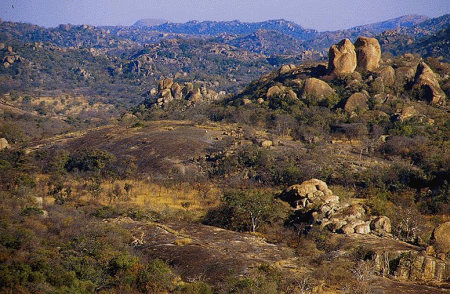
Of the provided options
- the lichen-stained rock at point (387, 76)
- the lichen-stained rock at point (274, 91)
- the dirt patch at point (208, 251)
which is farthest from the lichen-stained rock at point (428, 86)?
the dirt patch at point (208, 251)

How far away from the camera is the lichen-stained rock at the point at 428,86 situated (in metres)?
51.7

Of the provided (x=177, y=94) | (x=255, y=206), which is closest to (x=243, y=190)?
(x=255, y=206)

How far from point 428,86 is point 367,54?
8.24m

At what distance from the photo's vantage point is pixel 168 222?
988 inches

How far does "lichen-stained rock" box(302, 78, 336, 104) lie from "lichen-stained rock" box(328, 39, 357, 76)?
9.07ft

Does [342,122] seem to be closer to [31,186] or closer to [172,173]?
[172,173]

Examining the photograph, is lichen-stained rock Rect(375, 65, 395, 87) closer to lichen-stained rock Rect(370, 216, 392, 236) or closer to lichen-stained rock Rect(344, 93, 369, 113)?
lichen-stained rock Rect(344, 93, 369, 113)

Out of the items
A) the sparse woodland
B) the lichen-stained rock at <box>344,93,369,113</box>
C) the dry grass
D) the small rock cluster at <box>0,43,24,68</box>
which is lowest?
the dry grass

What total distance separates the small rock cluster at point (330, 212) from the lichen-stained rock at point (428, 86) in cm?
3180

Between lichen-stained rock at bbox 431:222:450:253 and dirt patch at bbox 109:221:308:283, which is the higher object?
lichen-stained rock at bbox 431:222:450:253

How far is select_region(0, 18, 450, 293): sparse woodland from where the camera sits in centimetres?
1652

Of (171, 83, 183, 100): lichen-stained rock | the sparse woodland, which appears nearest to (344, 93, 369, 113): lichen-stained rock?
the sparse woodland

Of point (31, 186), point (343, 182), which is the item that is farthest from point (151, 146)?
point (343, 182)

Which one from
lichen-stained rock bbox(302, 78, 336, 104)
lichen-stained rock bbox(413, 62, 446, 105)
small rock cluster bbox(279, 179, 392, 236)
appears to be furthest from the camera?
lichen-stained rock bbox(302, 78, 336, 104)
